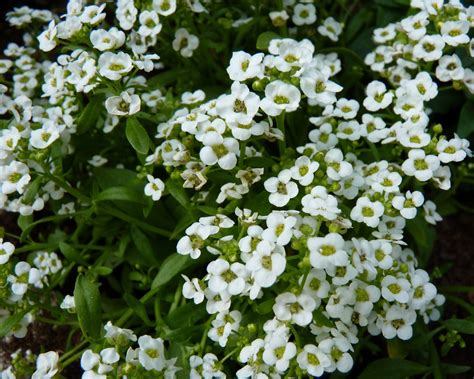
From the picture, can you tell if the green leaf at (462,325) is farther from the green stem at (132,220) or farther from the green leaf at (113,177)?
the green leaf at (113,177)

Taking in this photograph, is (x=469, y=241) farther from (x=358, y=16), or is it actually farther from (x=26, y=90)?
(x=26, y=90)

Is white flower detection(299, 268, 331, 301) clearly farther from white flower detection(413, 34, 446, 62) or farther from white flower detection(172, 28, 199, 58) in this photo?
white flower detection(172, 28, 199, 58)

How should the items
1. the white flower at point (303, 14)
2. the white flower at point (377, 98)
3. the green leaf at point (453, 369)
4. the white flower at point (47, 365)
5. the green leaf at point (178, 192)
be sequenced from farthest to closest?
the white flower at point (303, 14) < the white flower at point (377, 98) < the green leaf at point (453, 369) < the green leaf at point (178, 192) < the white flower at point (47, 365)

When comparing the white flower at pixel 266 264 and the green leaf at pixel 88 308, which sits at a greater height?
the white flower at pixel 266 264

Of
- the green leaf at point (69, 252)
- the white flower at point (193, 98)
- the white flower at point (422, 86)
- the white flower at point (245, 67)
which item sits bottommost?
the green leaf at point (69, 252)

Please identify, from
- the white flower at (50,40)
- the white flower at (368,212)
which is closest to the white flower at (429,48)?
the white flower at (368,212)

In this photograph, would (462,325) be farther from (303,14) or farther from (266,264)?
(303,14)
